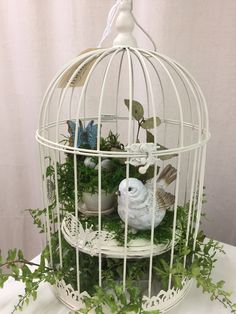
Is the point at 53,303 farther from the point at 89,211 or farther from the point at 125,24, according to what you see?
the point at 125,24

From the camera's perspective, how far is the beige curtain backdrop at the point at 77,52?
0.81 meters

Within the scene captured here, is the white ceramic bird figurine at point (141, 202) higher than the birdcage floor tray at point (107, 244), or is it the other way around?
the white ceramic bird figurine at point (141, 202)

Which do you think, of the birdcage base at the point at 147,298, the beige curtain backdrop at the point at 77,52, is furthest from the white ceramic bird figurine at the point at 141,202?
the beige curtain backdrop at the point at 77,52

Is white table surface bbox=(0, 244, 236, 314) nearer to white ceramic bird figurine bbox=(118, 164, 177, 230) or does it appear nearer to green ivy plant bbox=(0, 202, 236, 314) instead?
green ivy plant bbox=(0, 202, 236, 314)

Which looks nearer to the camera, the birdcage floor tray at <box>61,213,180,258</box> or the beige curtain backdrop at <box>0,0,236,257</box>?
the birdcage floor tray at <box>61,213,180,258</box>

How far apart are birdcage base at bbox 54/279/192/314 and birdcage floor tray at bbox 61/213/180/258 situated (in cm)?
8

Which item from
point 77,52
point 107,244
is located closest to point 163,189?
point 107,244

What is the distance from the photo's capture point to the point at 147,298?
0.54m

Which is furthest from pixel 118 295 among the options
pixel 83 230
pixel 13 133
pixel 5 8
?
pixel 5 8

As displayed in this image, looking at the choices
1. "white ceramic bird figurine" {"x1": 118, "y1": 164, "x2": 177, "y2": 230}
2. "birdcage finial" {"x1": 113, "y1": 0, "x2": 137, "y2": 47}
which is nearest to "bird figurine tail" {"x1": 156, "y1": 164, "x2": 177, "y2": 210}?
"white ceramic bird figurine" {"x1": 118, "y1": 164, "x2": 177, "y2": 230}

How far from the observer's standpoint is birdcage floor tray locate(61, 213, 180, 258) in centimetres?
55

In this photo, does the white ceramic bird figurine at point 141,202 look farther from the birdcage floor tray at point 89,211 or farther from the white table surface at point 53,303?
the white table surface at point 53,303

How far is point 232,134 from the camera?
856 mm

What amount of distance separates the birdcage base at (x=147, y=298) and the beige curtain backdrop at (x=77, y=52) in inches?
15.7
